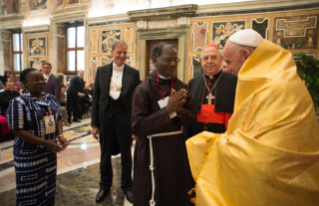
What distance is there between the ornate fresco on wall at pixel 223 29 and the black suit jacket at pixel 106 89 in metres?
5.81

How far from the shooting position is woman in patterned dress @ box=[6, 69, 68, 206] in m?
1.81

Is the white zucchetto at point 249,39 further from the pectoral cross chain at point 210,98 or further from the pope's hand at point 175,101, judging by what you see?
the pectoral cross chain at point 210,98

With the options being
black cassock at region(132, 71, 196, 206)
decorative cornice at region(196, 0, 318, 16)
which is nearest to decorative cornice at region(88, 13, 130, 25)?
decorative cornice at region(196, 0, 318, 16)

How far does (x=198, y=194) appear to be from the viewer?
3.93ft

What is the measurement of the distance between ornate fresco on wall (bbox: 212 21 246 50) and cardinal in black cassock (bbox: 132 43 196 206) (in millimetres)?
6494

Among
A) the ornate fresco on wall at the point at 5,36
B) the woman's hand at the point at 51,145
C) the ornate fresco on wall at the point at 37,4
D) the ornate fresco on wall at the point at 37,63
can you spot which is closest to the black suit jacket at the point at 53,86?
the woman's hand at the point at 51,145

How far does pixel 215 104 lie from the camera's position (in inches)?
86.9

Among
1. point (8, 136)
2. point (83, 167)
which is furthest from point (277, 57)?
point (8, 136)

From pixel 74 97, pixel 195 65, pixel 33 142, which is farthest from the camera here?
pixel 195 65

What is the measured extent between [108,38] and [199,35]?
13.5 feet

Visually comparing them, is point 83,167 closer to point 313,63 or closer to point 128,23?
point 313,63

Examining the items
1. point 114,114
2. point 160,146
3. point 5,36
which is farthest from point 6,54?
point 160,146

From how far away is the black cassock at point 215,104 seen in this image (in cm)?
218

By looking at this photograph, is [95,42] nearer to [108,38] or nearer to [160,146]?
[108,38]
